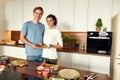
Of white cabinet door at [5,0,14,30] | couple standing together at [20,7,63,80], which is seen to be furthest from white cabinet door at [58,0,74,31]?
white cabinet door at [5,0,14,30]

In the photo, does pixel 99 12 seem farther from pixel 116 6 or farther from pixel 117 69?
pixel 117 69

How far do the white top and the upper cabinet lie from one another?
1984 mm

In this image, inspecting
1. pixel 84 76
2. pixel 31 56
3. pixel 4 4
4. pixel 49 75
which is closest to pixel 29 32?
pixel 31 56

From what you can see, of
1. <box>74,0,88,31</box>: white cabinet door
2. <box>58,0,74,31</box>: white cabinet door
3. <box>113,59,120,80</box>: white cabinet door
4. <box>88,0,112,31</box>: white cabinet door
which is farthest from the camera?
<box>58,0,74,31</box>: white cabinet door

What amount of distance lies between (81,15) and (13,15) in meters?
2.05

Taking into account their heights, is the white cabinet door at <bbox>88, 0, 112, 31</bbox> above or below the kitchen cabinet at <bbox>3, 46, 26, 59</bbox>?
above

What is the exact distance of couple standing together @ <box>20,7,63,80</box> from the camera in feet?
8.03

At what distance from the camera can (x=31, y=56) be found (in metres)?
2.52

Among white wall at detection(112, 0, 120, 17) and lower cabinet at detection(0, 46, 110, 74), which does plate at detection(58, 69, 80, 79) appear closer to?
lower cabinet at detection(0, 46, 110, 74)

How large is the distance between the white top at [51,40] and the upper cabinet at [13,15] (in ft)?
6.51

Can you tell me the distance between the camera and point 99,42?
122 inches

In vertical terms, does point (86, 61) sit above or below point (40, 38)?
below

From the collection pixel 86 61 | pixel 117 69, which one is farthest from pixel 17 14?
pixel 117 69

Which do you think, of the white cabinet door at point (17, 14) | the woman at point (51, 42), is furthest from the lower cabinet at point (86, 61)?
the white cabinet door at point (17, 14)
